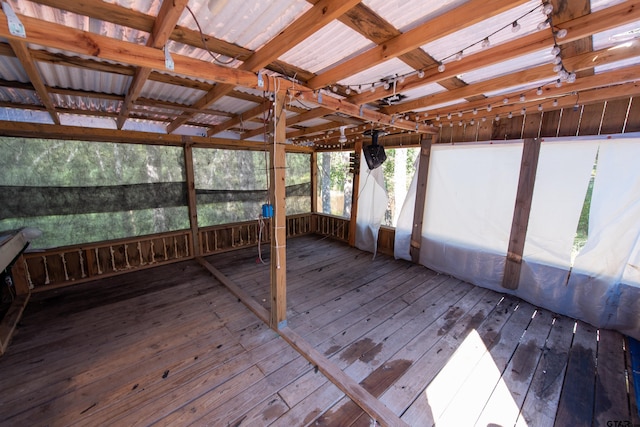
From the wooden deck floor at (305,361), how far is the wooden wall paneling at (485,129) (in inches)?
90.8

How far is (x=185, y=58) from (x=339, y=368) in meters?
2.73

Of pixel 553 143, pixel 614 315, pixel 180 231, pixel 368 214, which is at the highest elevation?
pixel 553 143

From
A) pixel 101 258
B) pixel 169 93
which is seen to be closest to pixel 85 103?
pixel 169 93

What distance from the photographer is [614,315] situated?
2.68 metres

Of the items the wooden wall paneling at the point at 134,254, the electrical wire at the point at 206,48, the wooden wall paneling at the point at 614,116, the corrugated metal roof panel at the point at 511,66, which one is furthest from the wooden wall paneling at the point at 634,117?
the wooden wall paneling at the point at 134,254

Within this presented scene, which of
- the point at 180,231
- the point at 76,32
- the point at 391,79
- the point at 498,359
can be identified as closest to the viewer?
the point at 76,32

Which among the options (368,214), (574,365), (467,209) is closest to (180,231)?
(368,214)

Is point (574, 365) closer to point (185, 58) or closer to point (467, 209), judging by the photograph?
point (467, 209)

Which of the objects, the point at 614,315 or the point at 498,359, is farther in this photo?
the point at 614,315

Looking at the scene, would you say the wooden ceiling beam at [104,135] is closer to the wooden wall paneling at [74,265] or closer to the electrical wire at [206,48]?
the wooden wall paneling at [74,265]

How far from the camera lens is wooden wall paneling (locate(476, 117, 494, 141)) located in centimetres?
357

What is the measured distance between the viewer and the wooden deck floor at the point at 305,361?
5.80 feet

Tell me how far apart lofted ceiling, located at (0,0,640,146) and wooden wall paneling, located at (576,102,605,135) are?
0.52 metres

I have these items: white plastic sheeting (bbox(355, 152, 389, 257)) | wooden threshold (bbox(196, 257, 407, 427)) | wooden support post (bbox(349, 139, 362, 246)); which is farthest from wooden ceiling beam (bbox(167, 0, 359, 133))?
wooden support post (bbox(349, 139, 362, 246))
